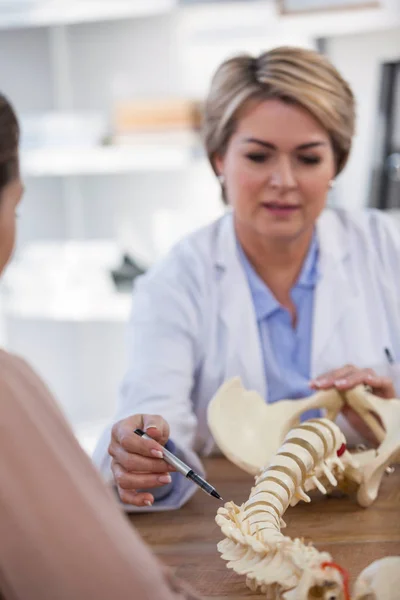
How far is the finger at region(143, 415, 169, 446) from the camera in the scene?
1.39 m

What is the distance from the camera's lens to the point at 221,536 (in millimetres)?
1230

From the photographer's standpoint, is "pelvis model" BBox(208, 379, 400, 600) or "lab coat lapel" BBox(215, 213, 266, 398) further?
"lab coat lapel" BBox(215, 213, 266, 398)

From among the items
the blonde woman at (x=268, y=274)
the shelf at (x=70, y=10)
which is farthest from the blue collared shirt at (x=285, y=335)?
the shelf at (x=70, y=10)

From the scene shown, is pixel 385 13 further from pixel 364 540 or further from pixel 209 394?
pixel 364 540

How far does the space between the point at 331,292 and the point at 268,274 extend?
147mm

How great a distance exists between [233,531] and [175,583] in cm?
23

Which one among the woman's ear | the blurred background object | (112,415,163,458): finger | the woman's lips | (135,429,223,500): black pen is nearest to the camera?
(135,429,223,500): black pen

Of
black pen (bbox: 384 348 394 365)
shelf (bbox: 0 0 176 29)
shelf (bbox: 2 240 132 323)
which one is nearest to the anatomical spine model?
black pen (bbox: 384 348 394 365)

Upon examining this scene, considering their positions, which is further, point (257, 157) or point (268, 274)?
point (268, 274)

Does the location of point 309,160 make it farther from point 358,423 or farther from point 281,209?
point 358,423

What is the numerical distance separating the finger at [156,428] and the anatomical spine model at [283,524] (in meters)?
0.21

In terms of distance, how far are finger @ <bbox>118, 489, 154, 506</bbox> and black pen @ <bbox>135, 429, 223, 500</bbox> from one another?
0.07 meters

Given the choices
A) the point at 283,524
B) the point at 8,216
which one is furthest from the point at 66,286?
the point at 8,216

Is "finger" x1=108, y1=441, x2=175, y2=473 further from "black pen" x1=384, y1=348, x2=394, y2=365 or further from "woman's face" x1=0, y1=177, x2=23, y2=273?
"black pen" x1=384, y1=348, x2=394, y2=365
